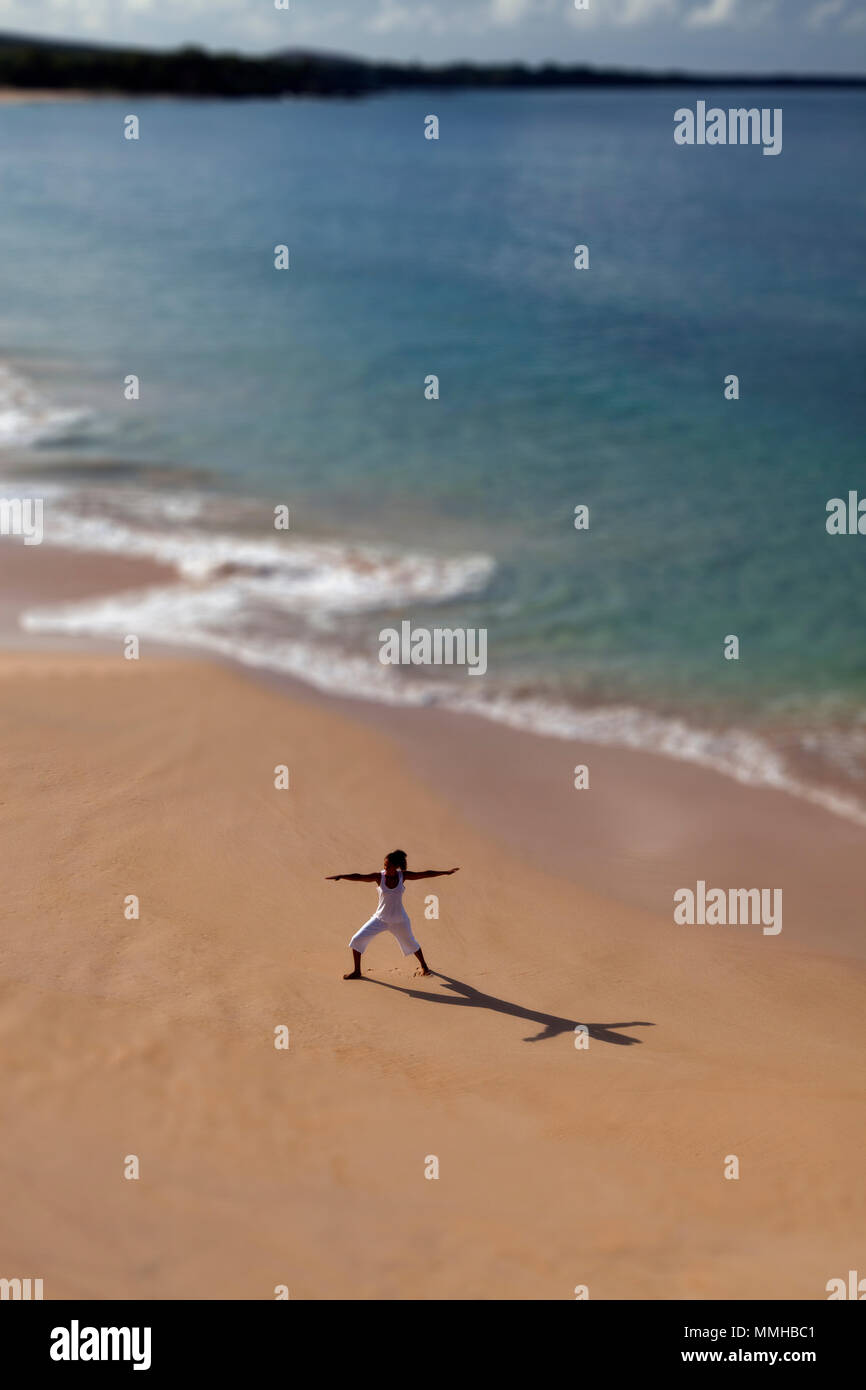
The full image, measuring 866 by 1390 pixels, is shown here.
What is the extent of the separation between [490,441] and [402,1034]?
18597 mm

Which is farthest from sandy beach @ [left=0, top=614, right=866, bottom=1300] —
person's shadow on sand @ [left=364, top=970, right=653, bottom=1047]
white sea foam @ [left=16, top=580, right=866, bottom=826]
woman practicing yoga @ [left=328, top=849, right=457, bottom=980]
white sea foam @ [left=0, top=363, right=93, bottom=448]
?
white sea foam @ [left=0, top=363, right=93, bottom=448]

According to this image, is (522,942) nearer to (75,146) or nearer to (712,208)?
(712,208)

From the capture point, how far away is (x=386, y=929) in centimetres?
891

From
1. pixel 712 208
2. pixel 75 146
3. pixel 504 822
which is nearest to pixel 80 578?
pixel 504 822

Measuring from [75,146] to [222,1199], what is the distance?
8780 centimetres

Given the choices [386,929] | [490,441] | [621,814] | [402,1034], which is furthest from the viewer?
[490,441]

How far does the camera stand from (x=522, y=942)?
10062 millimetres

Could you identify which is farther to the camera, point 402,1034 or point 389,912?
point 389,912

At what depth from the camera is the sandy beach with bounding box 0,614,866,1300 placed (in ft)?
21.9

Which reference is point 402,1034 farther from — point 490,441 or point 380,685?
point 490,441

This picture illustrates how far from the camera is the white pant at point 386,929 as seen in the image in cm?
886

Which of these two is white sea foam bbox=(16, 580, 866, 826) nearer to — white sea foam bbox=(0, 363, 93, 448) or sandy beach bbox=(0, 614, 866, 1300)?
sandy beach bbox=(0, 614, 866, 1300)

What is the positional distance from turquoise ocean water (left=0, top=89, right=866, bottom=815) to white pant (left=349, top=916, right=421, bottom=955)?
5964 mm

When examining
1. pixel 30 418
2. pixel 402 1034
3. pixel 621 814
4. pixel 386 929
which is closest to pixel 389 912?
pixel 386 929
